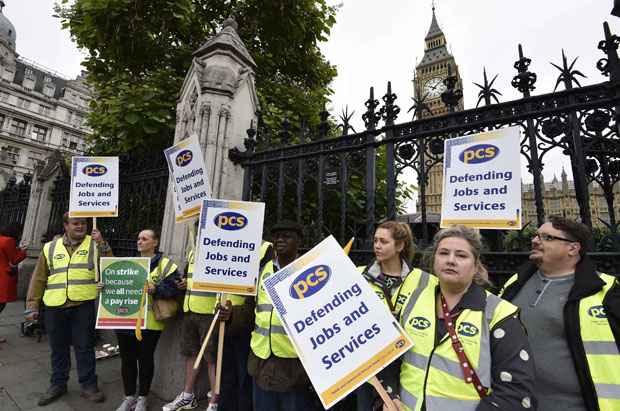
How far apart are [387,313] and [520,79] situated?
95.8 inches

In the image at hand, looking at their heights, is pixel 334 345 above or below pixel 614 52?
below

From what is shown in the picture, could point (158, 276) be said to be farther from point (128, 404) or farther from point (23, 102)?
point (23, 102)

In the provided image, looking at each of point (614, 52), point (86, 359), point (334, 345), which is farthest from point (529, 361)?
point (86, 359)

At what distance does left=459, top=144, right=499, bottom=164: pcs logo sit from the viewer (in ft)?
7.91

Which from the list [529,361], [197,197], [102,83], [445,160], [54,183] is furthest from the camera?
[54,183]

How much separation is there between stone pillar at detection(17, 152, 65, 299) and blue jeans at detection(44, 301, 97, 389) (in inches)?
223

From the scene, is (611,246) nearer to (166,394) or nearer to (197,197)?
(197,197)

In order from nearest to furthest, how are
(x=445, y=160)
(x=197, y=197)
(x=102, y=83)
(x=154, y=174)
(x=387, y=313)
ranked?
1. (x=387, y=313)
2. (x=445, y=160)
3. (x=197, y=197)
4. (x=154, y=174)
5. (x=102, y=83)

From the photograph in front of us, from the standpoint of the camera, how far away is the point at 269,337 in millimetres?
2369

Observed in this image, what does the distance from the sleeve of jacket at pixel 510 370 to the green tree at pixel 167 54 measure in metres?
5.16

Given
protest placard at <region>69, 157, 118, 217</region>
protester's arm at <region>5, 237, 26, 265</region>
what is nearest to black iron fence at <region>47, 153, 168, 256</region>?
protester's arm at <region>5, 237, 26, 265</region>

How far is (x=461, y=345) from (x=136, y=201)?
17.7ft

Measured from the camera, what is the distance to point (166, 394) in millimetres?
3619

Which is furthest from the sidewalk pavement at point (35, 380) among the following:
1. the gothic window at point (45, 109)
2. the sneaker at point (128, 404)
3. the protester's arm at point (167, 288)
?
the gothic window at point (45, 109)
